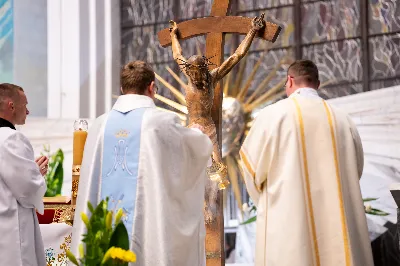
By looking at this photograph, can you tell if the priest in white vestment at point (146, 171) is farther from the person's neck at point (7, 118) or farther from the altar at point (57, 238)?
the altar at point (57, 238)

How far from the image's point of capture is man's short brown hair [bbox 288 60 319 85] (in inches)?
189

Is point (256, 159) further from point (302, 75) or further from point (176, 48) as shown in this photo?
point (176, 48)

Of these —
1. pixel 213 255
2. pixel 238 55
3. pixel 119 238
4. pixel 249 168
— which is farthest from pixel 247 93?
pixel 119 238

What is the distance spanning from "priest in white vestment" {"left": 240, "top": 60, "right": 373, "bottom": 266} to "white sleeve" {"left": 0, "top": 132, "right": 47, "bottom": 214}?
125cm

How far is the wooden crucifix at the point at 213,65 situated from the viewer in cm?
548

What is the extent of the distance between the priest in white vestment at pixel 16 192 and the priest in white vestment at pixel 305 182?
50.0 inches

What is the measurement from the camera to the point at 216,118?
575 cm

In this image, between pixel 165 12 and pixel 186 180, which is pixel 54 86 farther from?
pixel 186 180

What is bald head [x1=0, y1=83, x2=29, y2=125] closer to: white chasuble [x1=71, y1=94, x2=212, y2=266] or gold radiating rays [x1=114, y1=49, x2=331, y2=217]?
white chasuble [x1=71, y1=94, x2=212, y2=266]

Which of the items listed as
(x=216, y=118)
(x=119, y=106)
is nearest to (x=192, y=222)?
(x=119, y=106)

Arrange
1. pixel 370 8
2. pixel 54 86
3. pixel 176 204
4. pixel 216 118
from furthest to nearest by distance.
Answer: pixel 54 86 → pixel 370 8 → pixel 216 118 → pixel 176 204

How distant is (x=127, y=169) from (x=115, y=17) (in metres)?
5.47

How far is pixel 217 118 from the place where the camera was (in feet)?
18.9

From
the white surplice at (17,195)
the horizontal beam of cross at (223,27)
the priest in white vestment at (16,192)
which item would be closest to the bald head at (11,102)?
the priest in white vestment at (16,192)
